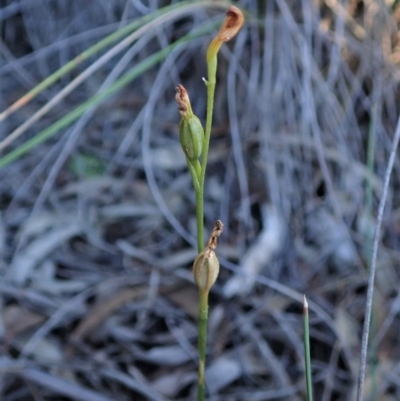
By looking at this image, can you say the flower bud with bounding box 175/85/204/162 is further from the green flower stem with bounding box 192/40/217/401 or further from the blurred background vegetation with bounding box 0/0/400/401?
the blurred background vegetation with bounding box 0/0/400/401

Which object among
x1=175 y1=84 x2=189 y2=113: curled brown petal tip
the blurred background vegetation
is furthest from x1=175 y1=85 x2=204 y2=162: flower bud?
the blurred background vegetation

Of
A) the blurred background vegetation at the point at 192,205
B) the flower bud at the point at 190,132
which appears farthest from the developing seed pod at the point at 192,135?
the blurred background vegetation at the point at 192,205

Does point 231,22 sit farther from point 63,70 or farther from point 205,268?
point 63,70

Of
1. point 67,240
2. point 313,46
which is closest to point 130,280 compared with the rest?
point 67,240

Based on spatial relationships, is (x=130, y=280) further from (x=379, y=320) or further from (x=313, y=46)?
(x=313, y=46)

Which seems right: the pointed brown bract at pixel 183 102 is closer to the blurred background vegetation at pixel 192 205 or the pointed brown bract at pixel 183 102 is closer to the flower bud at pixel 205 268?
the flower bud at pixel 205 268
